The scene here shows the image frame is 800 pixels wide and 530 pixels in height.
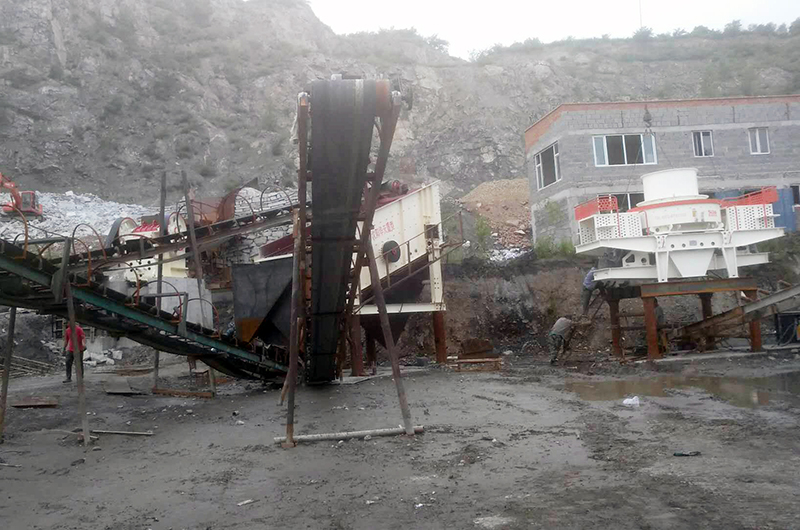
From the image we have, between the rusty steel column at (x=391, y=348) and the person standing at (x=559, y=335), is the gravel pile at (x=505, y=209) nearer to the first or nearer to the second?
the person standing at (x=559, y=335)

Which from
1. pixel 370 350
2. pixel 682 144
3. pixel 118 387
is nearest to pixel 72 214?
pixel 118 387

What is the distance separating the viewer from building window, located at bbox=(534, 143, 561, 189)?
24.4 meters

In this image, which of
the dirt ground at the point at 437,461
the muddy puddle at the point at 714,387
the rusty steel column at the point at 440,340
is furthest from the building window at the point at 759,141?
the rusty steel column at the point at 440,340

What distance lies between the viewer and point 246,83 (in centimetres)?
5028

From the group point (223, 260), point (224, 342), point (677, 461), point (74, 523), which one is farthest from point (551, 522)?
point (223, 260)

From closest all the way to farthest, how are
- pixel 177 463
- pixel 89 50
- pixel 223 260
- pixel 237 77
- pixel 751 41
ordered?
pixel 177 463 < pixel 223 260 < pixel 89 50 < pixel 237 77 < pixel 751 41

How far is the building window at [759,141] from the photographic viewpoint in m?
24.8

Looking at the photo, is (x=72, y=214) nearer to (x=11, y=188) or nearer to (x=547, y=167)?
(x=11, y=188)

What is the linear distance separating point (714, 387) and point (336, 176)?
24.8 feet

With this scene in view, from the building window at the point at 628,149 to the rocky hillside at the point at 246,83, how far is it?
19.9 metres

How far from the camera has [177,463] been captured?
7469 mm

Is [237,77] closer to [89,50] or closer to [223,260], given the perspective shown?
[89,50]

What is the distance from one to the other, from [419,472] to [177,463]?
287 centimetres

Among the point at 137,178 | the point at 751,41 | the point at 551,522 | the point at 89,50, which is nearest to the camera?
the point at 551,522
